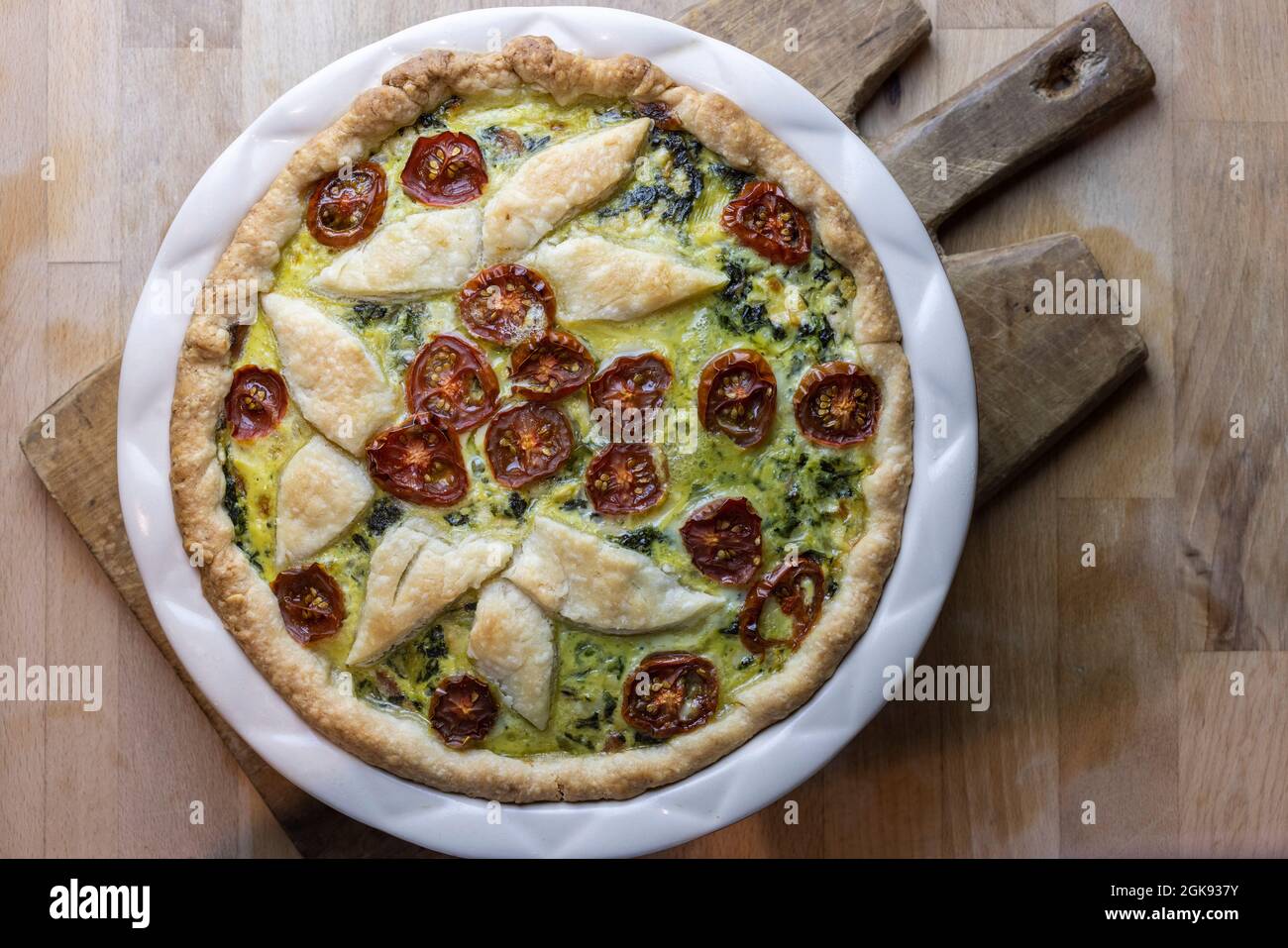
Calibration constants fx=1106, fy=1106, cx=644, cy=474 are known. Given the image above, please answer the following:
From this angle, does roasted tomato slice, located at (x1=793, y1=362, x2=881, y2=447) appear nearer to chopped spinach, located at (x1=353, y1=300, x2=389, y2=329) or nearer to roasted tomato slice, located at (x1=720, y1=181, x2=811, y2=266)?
roasted tomato slice, located at (x1=720, y1=181, x2=811, y2=266)

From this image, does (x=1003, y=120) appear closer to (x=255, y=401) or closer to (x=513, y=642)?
(x=513, y=642)

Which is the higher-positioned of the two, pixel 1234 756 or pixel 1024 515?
pixel 1024 515

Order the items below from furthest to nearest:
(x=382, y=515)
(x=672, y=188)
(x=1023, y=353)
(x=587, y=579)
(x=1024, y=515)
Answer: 1. (x=1024, y=515)
2. (x=1023, y=353)
3. (x=672, y=188)
4. (x=382, y=515)
5. (x=587, y=579)

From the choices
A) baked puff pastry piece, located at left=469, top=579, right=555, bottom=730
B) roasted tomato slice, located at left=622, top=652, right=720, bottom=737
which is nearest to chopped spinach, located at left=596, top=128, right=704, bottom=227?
baked puff pastry piece, located at left=469, top=579, right=555, bottom=730

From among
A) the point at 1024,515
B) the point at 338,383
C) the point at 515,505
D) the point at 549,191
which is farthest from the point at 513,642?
the point at 1024,515

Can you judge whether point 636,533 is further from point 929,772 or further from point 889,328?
point 929,772

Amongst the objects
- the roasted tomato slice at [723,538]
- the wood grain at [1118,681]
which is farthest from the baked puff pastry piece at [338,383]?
the wood grain at [1118,681]

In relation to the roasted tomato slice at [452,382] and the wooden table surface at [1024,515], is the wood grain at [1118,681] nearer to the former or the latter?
the wooden table surface at [1024,515]

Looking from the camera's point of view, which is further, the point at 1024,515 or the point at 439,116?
the point at 1024,515
